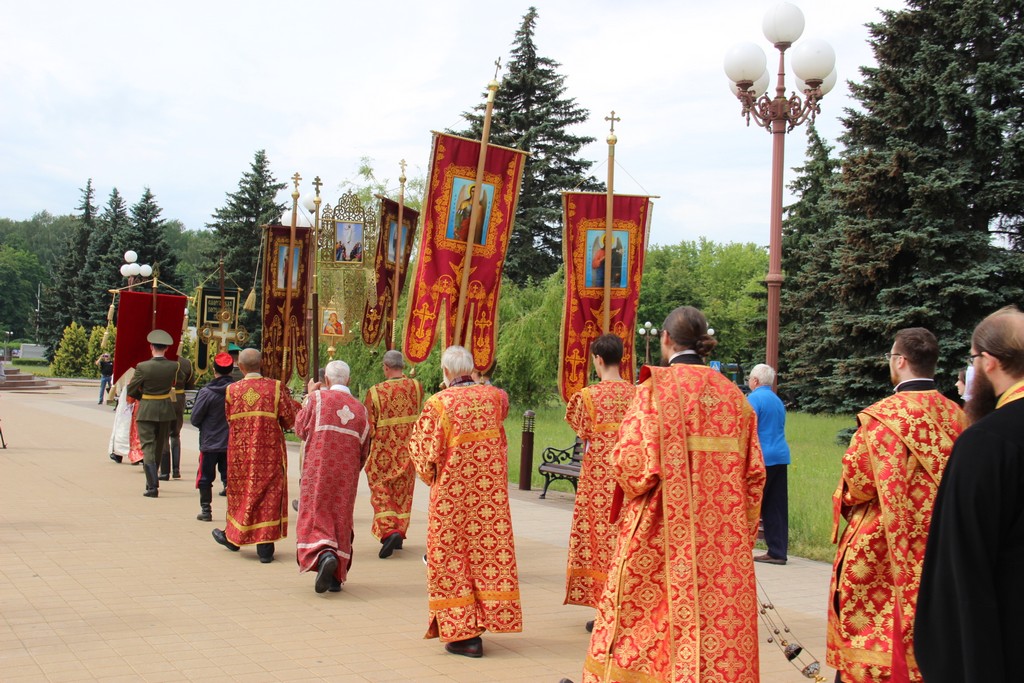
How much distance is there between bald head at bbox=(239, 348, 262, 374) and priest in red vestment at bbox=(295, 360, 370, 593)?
1058mm

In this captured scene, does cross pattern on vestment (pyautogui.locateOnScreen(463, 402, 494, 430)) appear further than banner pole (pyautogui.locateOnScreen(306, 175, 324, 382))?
No

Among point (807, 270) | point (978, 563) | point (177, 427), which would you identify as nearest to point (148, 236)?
point (807, 270)

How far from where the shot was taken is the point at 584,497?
7.40 m

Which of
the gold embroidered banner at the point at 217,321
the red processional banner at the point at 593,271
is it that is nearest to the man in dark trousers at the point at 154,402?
the gold embroidered banner at the point at 217,321

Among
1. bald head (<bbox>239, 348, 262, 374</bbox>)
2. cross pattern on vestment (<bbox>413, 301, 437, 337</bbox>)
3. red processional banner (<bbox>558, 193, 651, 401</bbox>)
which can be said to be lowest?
bald head (<bbox>239, 348, 262, 374</bbox>)

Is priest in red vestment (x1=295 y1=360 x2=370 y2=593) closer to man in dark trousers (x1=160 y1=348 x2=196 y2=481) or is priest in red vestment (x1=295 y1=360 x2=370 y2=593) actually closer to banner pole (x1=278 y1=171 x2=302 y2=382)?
banner pole (x1=278 y1=171 x2=302 y2=382)

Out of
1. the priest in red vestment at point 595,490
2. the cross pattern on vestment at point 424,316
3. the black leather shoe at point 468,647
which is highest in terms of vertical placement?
the cross pattern on vestment at point 424,316

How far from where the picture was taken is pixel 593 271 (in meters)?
9.62

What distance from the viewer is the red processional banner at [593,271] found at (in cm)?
954

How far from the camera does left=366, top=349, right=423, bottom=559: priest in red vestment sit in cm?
1008

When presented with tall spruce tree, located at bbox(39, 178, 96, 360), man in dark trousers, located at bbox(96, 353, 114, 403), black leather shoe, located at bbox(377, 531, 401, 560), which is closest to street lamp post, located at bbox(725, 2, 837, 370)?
black leather shoe, located at bbox(377, 531, 401, 560)

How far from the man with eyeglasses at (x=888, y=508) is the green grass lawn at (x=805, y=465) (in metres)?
5.27

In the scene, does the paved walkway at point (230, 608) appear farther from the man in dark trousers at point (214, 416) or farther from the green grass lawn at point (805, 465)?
the green grass lawn at point (805, 465)

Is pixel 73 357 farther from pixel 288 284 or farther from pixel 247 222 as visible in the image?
pixel 288 284
